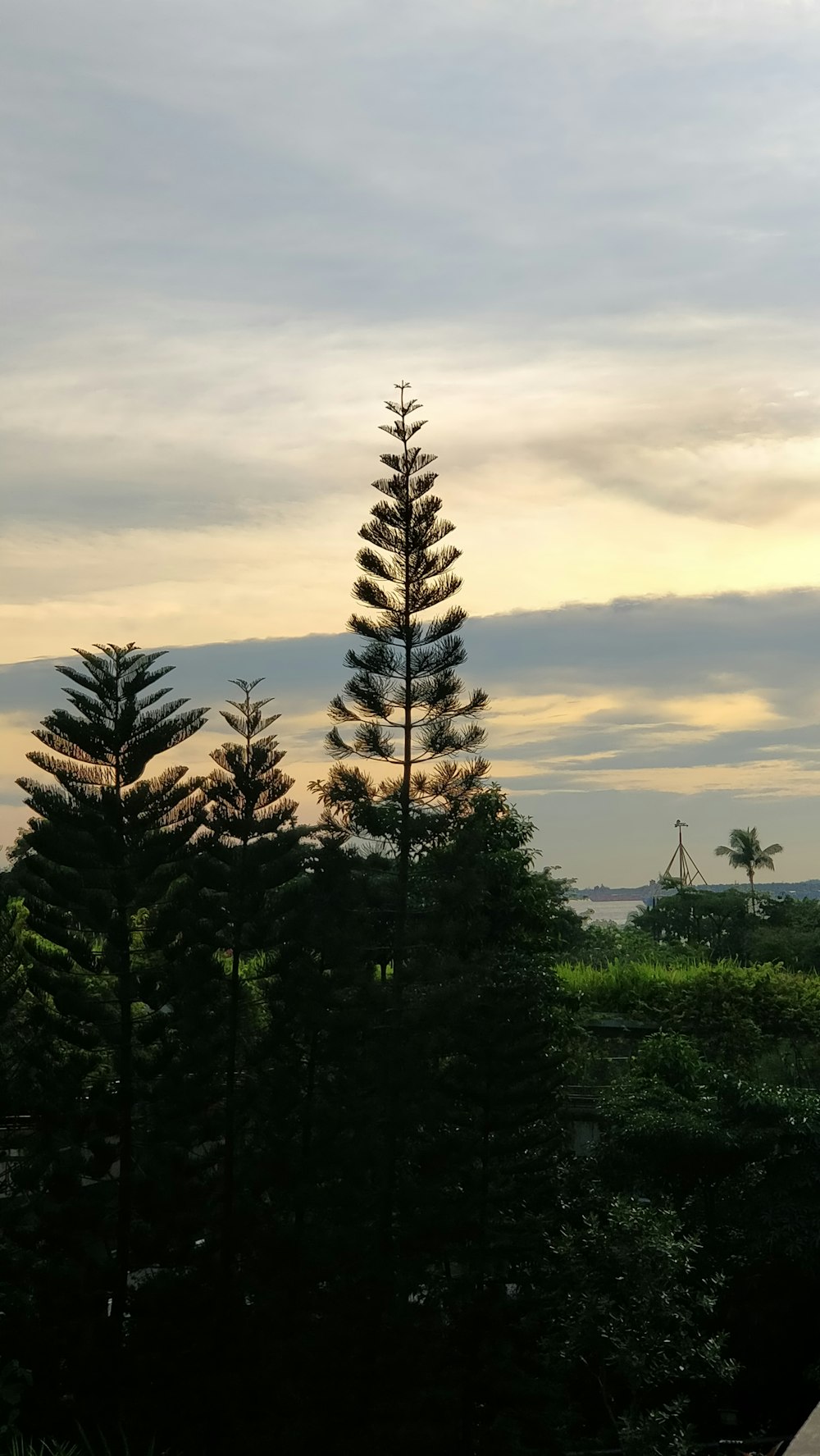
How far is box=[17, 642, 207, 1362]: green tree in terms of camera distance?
1686cm

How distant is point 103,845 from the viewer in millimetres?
16875

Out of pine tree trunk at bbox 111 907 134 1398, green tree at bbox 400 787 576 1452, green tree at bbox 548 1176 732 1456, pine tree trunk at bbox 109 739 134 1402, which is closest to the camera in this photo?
green tree at bbox 548 1176 732 1456

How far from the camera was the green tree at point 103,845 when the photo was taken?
55.3 feet

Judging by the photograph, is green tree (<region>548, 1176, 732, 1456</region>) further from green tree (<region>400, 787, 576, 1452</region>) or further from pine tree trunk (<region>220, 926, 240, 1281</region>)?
pine tree trunk (<region>220, 926, 240, 1281</region>)

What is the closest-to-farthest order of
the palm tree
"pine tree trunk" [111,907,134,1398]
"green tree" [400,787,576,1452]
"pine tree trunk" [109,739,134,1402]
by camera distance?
"green tree" [400,787,576,1452] < "pine tree trunk" [111,907,134,1398] < "pine tree trunk" [109,739,134,1402] < the palm tree

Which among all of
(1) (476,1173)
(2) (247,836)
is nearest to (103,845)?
(2) (247,836)

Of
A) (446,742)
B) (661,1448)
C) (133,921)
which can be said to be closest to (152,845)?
(133,921)

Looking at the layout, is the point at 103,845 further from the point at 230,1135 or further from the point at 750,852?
the point at 750,852

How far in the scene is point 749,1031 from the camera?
2359cm

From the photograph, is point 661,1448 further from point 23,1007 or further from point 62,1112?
point 23,1007

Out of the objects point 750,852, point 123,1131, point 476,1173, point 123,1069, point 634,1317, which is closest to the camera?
point 634,1317

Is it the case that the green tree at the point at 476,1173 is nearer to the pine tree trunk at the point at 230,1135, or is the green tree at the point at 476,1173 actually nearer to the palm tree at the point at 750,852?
the pine tree trunk at the point at 230,1135

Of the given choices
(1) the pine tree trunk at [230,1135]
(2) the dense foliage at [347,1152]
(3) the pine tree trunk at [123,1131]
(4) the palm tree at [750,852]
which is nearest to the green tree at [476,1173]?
(2) the dense foliage at [347,1152]

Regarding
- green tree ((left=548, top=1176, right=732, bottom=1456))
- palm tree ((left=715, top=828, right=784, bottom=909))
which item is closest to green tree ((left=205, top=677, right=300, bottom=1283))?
green tree ((left=548, top=1176, right=732, bottom=1456))
